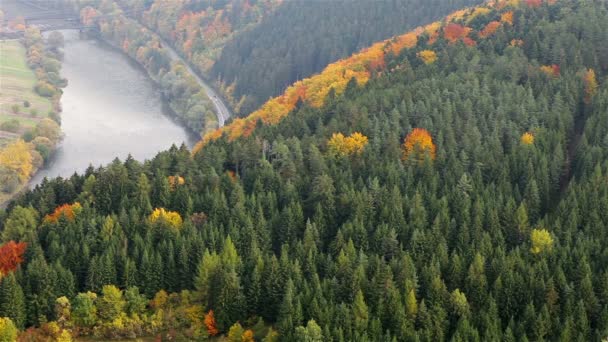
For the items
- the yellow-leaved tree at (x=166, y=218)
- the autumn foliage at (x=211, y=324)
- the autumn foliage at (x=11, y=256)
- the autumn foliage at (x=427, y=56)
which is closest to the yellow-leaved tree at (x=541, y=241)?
the autumn foliage at (x=211, y=324)

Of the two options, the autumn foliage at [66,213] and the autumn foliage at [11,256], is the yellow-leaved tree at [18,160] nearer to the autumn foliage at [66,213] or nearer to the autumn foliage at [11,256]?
the autumn foliage at [66,213]

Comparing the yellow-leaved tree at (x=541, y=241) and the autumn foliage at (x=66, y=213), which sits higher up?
the autumn foliage at (x=66, y=213)

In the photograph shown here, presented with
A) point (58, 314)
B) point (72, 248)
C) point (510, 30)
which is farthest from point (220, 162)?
point (510, 30)

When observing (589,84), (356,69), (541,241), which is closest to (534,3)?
(356,69)

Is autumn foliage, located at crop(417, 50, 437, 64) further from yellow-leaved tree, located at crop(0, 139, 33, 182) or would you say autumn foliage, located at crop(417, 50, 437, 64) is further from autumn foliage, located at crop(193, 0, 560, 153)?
yellow-leaved tree, located at crop(0, 139, 33, 182)

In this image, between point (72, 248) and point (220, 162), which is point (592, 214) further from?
point (72, 248)
